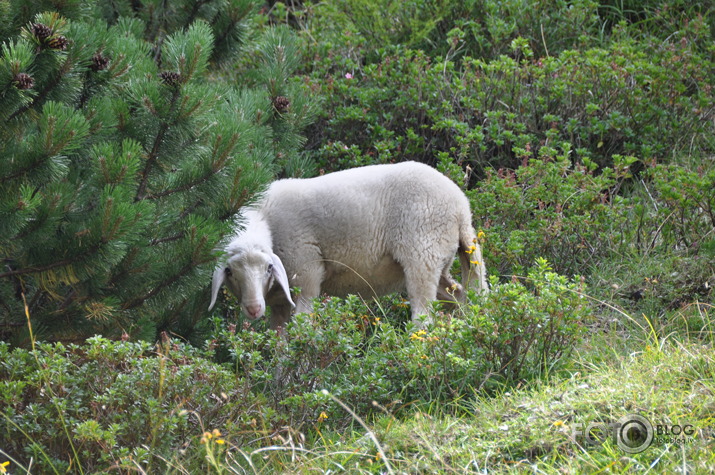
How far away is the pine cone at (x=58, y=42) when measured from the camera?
391 cm

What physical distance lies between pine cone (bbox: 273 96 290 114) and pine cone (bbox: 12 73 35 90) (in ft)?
6.77

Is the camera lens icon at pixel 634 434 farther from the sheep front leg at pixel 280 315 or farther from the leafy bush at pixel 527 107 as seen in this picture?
the leafy bush at pixel 527 107

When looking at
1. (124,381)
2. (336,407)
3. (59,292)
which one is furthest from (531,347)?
(59,292)

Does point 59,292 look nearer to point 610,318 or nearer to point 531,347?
point 531,347

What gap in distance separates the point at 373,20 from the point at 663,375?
18.1ft

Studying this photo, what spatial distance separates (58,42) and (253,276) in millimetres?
1818

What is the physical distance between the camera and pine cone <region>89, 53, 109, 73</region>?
4324 mm

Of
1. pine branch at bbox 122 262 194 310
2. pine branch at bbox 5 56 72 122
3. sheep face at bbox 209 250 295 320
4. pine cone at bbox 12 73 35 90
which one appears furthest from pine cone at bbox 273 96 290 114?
pine cone at bbox 12 73 35 90

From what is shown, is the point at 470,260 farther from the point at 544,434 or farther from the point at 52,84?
the point at 52,84

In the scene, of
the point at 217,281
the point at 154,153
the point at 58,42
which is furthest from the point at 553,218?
the point at 58,42

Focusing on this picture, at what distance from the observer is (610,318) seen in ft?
18.5

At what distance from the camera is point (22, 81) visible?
3787 mm

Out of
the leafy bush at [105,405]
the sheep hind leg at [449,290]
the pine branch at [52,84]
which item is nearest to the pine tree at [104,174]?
the pine branch at [52,84]

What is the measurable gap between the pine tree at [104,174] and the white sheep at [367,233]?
85cm
